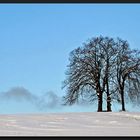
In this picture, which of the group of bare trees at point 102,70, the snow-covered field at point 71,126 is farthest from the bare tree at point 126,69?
the snow-covered field at point 71,126

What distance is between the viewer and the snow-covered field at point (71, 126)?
43.2 feet

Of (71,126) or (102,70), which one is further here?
(102,70)

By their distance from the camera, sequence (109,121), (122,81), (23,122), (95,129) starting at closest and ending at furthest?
1. (95,129)
2. (23,122)
3. (109,121)
4. (122,81)

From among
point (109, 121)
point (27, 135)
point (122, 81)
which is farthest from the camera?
point (122, 81)

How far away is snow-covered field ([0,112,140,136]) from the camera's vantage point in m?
13.2

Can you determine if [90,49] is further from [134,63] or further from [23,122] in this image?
[23,122]

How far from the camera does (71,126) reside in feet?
50.1

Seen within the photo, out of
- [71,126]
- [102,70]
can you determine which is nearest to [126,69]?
[102,70]

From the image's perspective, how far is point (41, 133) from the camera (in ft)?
42.9

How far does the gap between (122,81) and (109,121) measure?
23.3 meters

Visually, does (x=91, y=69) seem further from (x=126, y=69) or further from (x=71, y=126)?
(x=71, y=126)

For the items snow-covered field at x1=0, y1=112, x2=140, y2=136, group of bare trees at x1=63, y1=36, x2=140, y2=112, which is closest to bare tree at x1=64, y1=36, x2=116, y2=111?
group of bare trees at x1=63, y1=36, x2=140, y2=112

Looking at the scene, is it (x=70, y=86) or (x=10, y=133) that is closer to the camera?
(x=10, y=133)

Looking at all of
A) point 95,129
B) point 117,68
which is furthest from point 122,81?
point 95,129
